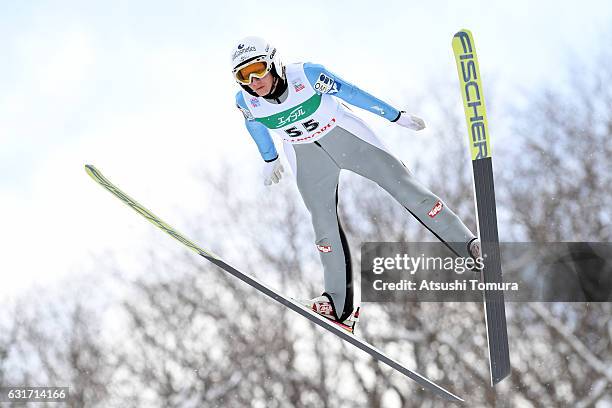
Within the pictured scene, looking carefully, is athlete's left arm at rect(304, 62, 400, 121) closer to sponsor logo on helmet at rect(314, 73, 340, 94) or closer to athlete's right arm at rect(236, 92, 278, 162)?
sponsor logo on helmet at rect(314, 73, 340, 94)

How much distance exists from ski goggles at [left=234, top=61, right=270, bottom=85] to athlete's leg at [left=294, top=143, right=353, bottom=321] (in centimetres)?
61

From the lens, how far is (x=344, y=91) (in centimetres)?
541

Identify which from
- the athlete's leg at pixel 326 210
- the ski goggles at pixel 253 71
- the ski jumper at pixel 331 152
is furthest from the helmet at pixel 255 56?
the athlete's leg at pixel 326 210

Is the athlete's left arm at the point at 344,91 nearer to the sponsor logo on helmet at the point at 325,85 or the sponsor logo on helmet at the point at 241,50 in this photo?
the sponsor logo on helmet at the point at 325,85

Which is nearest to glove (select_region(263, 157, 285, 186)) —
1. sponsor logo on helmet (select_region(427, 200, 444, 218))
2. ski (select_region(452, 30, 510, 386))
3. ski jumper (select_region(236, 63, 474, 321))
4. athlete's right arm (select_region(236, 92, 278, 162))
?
athlete's right arm (select_region(236, 92, 278, 162))

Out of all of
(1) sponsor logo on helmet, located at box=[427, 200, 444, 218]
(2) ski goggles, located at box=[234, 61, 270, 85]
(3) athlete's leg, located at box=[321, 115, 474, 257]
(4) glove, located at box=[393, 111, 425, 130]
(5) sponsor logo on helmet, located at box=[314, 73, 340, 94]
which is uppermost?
(2) ski goggles, located at box=[234, 61, 270, 85]

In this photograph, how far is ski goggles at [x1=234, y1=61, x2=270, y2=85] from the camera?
5266 millimetres

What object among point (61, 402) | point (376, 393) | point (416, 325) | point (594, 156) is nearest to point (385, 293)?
point (416, 325)

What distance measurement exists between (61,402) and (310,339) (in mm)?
6249

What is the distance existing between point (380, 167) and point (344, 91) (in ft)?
1.95

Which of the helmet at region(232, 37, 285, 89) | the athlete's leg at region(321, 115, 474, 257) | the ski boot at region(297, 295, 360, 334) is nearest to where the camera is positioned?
the helmet at region(232, 37, 285, 89)

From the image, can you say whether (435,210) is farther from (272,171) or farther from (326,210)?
(272,171)

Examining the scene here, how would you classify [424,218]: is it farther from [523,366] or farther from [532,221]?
[532,221]

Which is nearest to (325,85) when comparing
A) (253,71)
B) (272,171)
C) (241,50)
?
(253,71)
